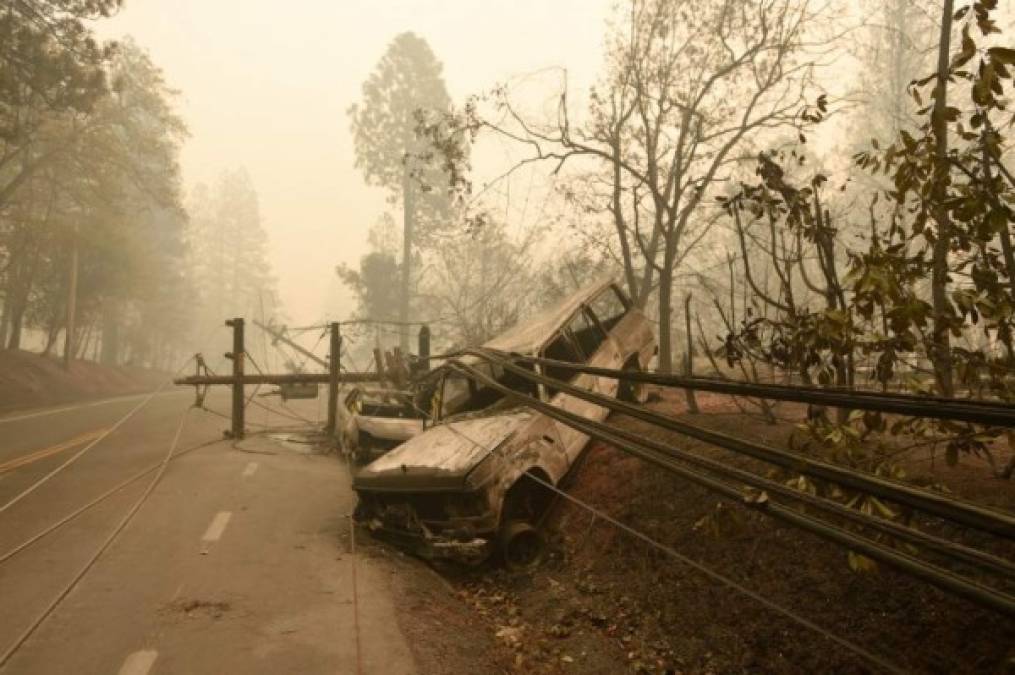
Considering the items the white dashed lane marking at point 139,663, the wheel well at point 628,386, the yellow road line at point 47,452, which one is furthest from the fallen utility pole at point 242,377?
the white dashed lane marking at point 139,663

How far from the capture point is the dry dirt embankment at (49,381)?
24.4m

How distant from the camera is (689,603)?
18.2 feet

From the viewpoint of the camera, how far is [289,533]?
26.2 feet

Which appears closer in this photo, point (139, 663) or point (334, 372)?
point (139, 663)

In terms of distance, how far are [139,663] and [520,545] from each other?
3583 mm

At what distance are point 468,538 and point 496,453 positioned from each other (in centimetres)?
86

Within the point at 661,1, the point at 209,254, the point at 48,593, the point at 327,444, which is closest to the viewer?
the point at 48,593

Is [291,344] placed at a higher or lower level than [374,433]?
higher

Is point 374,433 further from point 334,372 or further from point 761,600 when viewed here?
point 761,600

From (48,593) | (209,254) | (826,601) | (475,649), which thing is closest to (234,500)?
(48,593)

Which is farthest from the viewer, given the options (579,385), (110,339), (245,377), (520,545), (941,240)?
(110,339)

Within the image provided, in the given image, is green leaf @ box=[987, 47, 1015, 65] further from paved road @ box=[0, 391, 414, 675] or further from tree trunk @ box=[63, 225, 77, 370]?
tree trunk @ box=[63, 225, 77, 370]

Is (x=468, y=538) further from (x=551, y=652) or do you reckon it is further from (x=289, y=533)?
(x=289, y=533)

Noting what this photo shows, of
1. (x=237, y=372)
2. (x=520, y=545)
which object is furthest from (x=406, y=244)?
(x=520, y=545)
